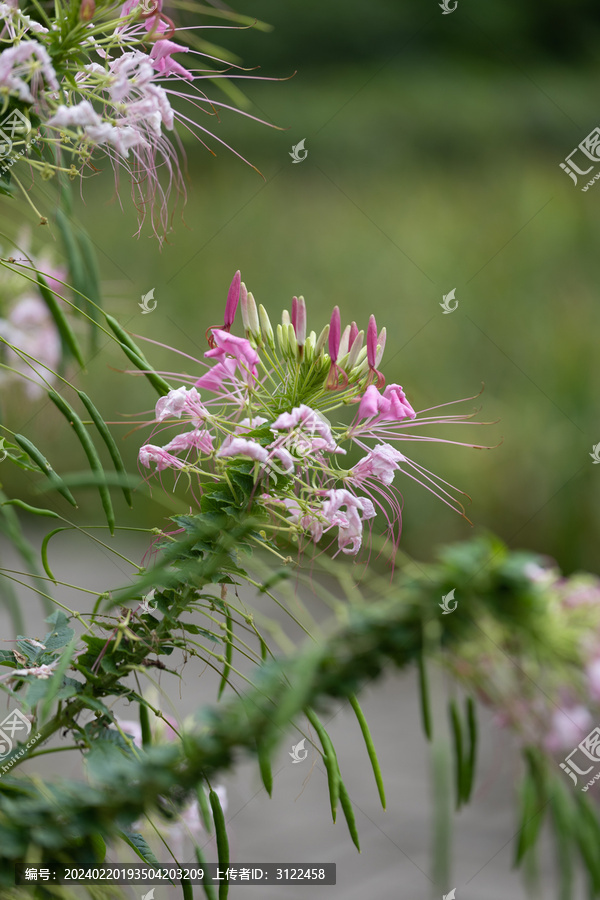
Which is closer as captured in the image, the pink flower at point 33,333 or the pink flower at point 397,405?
the pink flower at point 397,405

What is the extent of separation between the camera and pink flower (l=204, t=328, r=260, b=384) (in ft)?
1.10

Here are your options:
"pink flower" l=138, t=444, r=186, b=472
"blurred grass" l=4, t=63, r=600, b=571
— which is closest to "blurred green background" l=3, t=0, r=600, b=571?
"blurred grass" l=4, t=63, r=600, b=571

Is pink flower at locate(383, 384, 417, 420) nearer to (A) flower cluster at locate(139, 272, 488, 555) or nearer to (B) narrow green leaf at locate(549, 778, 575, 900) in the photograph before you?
(A) flower cluster at locate(139, 272, 488, 555)

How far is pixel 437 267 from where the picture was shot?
3072mm

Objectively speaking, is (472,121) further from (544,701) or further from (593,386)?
(544,701)

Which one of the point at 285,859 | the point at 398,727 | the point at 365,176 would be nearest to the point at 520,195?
the point at 365,176

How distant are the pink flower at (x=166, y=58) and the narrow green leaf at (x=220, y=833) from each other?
0.87 feet

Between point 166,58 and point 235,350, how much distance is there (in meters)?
0.11

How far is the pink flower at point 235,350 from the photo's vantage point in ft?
1.10

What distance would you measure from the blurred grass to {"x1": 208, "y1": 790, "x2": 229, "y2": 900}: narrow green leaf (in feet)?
1.96

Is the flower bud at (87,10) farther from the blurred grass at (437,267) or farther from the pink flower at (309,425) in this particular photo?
the blurred grass at (437,267)

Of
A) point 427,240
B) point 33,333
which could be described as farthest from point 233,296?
point 427,240

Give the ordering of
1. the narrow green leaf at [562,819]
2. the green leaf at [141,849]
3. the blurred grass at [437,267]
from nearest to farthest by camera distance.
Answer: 1. the narrow green leaf at [562,819]
2. the green leaf at [141,849]
3. the blurred grass at [437,267]

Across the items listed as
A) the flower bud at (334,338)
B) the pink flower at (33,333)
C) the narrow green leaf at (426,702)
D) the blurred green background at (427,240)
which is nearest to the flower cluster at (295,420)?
the flower bud at (334,338)
